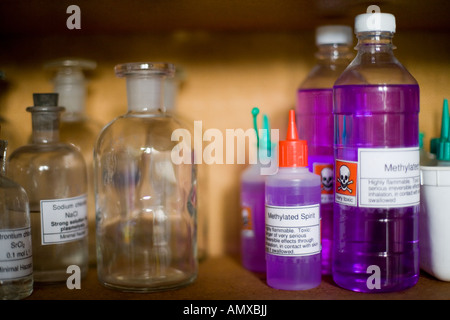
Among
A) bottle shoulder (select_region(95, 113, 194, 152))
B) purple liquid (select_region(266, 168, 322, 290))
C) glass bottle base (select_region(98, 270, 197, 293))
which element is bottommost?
glass bottle base (select_region(98, 270, 197, 293))

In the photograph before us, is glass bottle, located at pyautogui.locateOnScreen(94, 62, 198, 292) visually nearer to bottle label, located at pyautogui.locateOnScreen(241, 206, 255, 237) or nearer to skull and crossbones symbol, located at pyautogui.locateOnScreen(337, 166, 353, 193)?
bottle label, located at pyautogui.locateOnScreen(241, 206, 255, 237)

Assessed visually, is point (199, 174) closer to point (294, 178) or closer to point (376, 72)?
point (294, 178)

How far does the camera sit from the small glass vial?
674 millimetres

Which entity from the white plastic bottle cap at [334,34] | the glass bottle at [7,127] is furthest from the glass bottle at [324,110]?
the glass bottle at [7,127]

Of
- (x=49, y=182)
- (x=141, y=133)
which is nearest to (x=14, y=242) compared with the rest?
(x=49, y=182)

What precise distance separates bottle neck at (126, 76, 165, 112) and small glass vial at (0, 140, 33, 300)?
186mm

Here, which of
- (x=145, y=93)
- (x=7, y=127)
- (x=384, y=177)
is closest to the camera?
(x=384, y=177)

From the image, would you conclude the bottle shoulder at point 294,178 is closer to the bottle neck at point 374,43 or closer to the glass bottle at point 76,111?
the bottle neck at point 374,43

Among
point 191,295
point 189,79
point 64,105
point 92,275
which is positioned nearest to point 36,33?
point 64,105

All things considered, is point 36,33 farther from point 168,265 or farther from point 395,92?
point 395,92

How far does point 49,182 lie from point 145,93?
19 cm

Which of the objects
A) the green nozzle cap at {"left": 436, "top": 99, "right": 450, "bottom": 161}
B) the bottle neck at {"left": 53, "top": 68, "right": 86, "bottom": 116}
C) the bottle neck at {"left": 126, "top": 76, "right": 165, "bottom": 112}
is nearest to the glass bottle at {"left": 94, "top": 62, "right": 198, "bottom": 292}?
the bottle neck at {"left": 126, "top": 76, "right": 165, "bottom": 112}

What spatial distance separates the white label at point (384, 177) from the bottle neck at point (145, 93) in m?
0.30

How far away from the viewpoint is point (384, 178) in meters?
0.66
